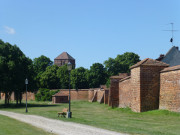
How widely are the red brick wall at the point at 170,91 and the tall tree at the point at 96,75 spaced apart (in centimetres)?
6226

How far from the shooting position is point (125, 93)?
27.9 m

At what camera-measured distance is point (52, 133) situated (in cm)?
1387

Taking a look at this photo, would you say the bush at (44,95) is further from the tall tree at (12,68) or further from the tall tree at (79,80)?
the tall tree at (12,68)

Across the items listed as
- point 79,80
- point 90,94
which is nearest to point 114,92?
point 90,94

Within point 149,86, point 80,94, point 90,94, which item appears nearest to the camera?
point 149,86

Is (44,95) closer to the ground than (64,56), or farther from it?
closer to the ground

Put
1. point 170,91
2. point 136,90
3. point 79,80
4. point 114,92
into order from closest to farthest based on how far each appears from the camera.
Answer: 1. point 170,91
2. point 136,90
3. point 114,92
4. point 79,80

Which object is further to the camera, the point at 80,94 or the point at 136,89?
the point at 80,94

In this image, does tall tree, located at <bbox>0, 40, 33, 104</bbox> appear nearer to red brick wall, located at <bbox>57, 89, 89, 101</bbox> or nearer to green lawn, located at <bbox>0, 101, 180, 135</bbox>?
green lawn, located at <bbox>0, 101, 180, 135</bbox>

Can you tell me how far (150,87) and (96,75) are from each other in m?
62.4

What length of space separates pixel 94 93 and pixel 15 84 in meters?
24.1

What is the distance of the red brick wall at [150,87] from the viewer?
853 inches

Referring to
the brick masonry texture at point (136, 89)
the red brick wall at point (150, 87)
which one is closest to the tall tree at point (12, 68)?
the brick masonry texture at point (136, 89)

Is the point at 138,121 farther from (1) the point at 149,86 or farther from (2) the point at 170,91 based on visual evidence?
(1) the point at 149,86
